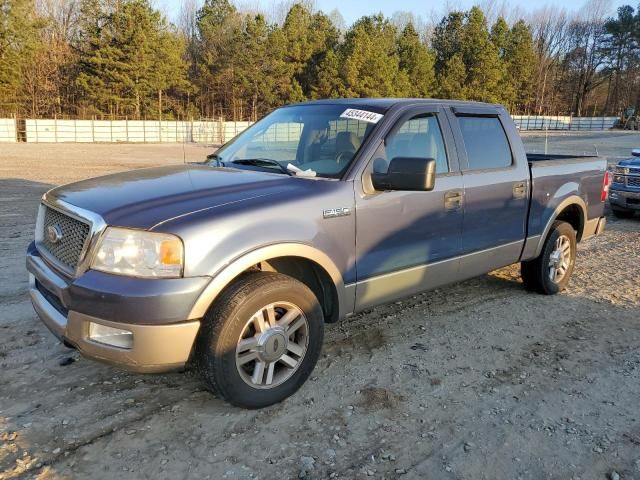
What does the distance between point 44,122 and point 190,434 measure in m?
44.7

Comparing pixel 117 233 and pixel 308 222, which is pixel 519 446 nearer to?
pixel 308 222

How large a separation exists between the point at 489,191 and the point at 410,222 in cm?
A: 101

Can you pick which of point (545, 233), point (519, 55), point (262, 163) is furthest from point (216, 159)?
point (519, 55)

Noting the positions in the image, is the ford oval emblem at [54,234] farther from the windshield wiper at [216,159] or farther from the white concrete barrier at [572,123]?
the white concrete barrier at [572,123]

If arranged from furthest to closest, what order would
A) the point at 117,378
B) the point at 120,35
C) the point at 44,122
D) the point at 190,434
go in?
the point at 120,35 → the point at 44,122 → the point at 117,378 → the point at 190,434

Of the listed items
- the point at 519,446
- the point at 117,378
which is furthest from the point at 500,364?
the point at 117,378

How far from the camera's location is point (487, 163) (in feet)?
15.3

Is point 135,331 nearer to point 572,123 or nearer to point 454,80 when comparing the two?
point 454,80

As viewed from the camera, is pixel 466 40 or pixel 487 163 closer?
pixel 487 163

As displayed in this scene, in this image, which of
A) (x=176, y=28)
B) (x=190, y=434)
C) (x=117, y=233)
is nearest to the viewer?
(x=117, y=233)

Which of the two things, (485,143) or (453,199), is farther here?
(485,143)

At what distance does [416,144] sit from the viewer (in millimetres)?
4152

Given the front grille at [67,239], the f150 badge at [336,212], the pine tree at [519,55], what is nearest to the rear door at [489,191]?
the f150 badge at [336,212]

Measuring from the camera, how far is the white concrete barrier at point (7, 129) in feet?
133
